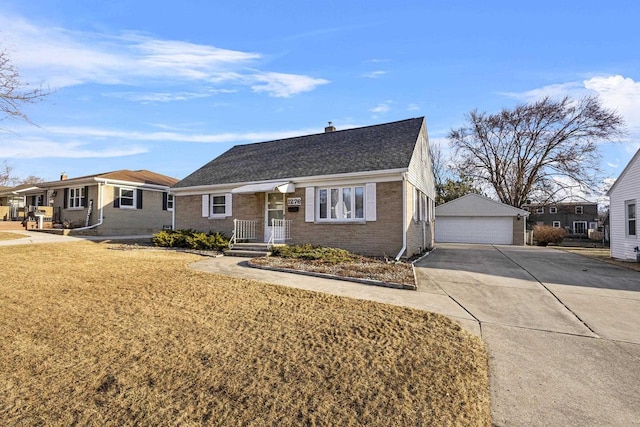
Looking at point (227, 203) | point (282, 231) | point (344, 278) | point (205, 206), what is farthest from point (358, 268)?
point (205, 206)

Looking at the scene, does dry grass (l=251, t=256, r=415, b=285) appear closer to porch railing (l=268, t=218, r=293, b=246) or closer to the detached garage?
porch railing (l=268, t=218, r=293, b=246)

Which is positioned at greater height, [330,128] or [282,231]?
[330,128]

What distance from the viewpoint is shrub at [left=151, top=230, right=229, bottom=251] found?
12.8m

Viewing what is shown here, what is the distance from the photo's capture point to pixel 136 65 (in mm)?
10336

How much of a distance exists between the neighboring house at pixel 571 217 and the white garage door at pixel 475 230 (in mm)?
27281

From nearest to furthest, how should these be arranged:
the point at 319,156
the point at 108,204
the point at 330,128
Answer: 1. the point at 319,156
2. the point at 330,128
3. the point at 108,204

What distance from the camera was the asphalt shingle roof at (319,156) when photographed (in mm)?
12297

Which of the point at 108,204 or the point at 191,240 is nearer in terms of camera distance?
the point at 191,240

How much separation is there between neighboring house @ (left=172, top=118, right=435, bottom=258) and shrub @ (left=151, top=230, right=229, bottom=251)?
0.76 m

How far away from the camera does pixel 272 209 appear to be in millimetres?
14000

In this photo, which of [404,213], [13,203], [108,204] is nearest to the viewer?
[404,213]

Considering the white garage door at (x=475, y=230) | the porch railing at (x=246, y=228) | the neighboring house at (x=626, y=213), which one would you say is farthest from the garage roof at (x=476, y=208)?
the porch railing at (x=246, y=228)

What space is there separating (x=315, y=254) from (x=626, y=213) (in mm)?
13552

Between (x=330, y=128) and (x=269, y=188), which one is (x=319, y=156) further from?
(x=330, y=128)
